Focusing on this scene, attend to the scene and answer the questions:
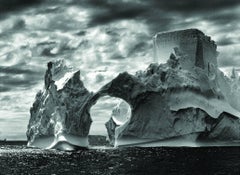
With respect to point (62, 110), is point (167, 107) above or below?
below

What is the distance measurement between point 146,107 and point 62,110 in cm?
845

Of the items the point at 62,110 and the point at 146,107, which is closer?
the point at 62,110

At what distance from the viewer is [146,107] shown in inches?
1592

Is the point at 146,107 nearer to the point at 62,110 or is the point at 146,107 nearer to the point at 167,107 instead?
the point at 167,107

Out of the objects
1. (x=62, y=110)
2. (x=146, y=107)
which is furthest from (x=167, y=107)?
(x=62, y=110)

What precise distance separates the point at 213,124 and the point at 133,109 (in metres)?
8.39

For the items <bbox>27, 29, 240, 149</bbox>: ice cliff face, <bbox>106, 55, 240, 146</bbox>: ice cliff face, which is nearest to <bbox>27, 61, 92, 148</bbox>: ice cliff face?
<bbox>27, 29, 240, 149</bbox>: ice cliff face

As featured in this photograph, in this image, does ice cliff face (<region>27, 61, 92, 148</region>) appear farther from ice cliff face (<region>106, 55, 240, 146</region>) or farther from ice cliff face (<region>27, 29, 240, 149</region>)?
ice cliff face (<region>106, 55, 240, 146</region>)

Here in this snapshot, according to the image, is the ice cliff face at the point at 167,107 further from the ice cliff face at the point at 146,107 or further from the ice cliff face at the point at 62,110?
the ice cliff face at the point at 62,110

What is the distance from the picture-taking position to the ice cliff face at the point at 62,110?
→ 38.5m

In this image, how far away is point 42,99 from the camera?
43438 mm

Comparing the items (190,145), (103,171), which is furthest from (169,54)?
(103,171)

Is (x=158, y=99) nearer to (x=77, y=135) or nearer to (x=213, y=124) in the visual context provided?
(x=213, y=124)

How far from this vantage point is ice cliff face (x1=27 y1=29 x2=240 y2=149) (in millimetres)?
39094
